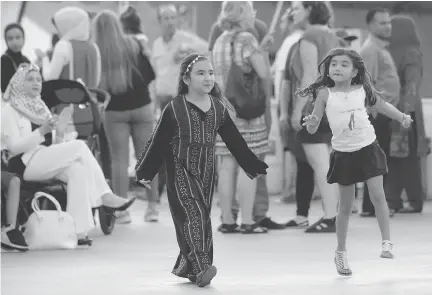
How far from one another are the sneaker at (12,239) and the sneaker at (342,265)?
2666 millimetres

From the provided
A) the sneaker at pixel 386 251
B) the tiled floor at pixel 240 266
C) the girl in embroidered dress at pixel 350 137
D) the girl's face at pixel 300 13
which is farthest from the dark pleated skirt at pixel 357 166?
the girl's face at pixel 300 13

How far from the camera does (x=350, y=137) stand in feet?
24.2

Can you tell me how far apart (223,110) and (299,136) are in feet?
9.60

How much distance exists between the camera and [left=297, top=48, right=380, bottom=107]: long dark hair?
24.3 ft

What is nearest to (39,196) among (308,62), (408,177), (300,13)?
(308,62)

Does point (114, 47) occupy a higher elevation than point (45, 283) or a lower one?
higher

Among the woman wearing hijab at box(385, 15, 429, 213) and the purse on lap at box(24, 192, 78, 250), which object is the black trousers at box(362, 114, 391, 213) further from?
the purse on lap at box(24, 192, 78, 250)

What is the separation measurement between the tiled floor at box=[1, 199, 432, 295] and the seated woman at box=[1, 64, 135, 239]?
0.37 m

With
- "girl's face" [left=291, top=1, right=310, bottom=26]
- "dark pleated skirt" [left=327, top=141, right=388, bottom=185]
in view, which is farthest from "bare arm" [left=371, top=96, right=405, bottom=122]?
"girl's face" [left=291, top=1, right=310, bottom=26]

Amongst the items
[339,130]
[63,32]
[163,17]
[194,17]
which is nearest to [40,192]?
[63,32]

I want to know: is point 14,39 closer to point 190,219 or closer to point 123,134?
point 123,134

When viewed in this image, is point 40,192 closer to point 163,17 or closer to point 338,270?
point 338,270

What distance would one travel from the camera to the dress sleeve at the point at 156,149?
7.09 metres

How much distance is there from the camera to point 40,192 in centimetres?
924
